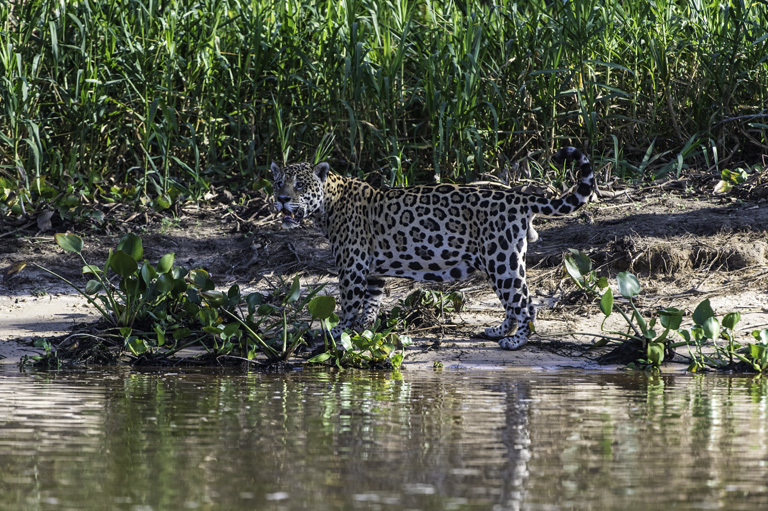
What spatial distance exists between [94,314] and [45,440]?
12.0 feet

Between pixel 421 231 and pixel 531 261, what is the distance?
156 centimetres

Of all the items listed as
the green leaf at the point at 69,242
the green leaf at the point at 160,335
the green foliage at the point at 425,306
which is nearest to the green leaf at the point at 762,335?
the green foliage at the point at 425,306

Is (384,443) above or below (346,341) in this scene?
below

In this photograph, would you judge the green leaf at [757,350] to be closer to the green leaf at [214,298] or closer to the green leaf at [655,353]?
the green leaf at [655,353]

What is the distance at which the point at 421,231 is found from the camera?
749cm

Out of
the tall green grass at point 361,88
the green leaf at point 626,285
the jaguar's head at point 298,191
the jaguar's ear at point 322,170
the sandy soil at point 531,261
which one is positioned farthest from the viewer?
the tall green grass at point 361,88

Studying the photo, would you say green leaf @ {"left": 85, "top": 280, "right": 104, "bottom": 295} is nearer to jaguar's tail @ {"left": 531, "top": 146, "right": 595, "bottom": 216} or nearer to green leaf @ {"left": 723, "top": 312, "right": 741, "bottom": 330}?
jaguar's tail @ {"left": 531, "top": 146, "right": 595, "bottom": 216}

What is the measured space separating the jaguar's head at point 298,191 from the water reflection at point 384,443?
1.58 metres

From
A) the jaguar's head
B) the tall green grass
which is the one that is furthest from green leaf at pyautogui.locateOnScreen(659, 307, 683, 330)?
the tall green grass

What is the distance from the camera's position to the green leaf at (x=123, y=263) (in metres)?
6.85

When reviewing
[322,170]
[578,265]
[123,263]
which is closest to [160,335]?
[123,263]

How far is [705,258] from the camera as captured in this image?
844 centimetres

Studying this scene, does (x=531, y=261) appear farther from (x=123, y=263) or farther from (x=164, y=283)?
(x=123, y=263)

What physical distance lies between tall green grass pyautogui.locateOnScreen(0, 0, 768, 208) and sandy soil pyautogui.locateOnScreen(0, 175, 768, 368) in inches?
25.5
